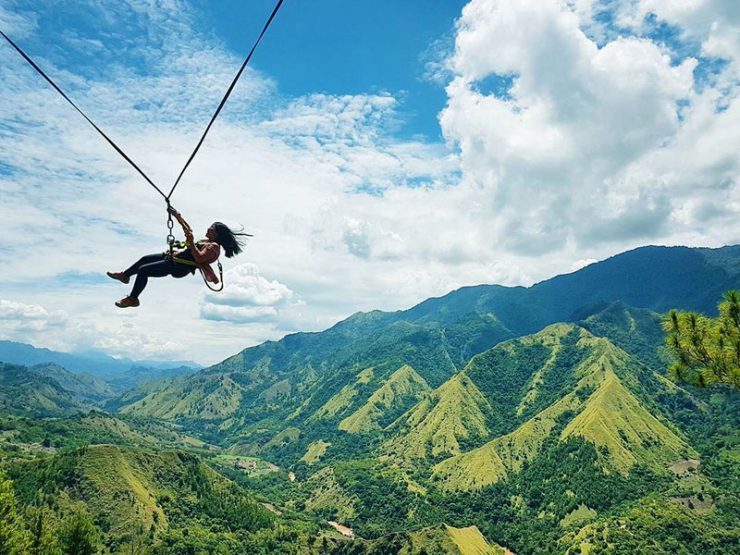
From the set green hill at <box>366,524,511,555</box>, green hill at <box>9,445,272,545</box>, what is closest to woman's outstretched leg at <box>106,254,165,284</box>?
green hill at <box>9,445,272,545</box>

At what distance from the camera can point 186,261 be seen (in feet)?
40.2

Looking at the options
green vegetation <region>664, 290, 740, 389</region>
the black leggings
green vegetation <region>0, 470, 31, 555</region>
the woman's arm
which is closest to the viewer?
the woman's arm

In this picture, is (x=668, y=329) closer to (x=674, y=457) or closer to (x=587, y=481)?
(x=587, y=481)

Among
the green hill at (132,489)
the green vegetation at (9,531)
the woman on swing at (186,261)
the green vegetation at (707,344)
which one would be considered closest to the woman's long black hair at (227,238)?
the woman on swing at (186,261)

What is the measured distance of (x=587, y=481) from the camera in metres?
181

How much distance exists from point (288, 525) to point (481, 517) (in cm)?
7811

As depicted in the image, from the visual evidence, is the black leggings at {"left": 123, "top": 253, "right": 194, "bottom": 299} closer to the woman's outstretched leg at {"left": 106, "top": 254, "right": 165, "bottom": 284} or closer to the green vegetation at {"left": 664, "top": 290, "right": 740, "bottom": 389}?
the woman's outstretched leg at {"left": 106, "top": 254, "right": 165, "bottom": 284}

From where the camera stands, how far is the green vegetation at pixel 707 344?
1533cm

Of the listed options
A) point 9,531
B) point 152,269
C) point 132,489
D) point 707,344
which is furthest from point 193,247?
point 132,489

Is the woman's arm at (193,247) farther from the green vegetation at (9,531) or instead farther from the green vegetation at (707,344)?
the green vegetation at (9,531)

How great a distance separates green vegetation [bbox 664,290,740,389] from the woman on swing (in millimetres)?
15624

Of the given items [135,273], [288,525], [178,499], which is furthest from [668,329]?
[288,525]

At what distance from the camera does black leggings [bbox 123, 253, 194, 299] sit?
12.5m

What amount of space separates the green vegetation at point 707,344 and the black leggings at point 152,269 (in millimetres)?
16737
